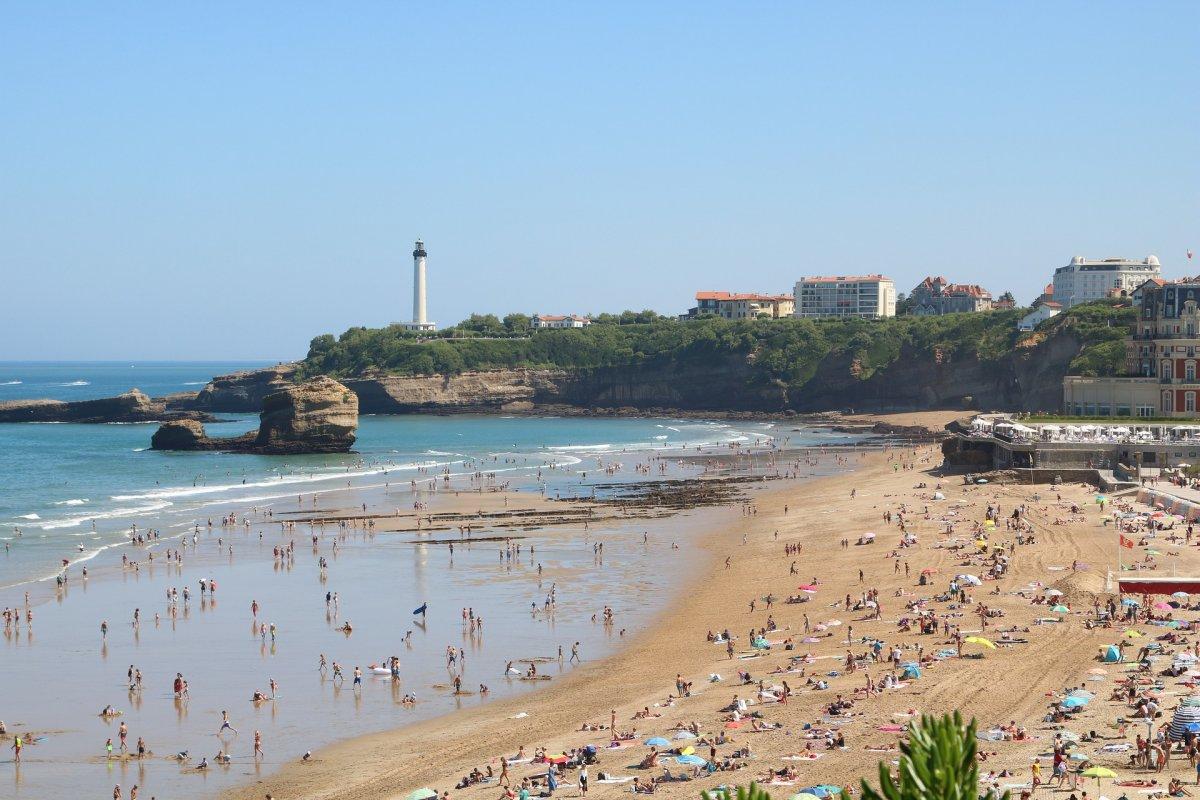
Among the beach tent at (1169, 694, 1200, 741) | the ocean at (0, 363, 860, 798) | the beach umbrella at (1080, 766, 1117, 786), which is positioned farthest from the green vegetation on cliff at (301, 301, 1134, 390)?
the beach umbrella at (1080, 766, 1117, 786)

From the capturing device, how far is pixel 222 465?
85062 millimetres

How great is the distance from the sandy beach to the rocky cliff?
75.4 m

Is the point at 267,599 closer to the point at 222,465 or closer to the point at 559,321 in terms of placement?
the point at 222,465

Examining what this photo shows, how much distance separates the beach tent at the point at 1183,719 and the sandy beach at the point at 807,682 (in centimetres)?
84

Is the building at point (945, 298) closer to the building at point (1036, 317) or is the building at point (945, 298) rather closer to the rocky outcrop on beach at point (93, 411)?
the building at point (1036, 317)

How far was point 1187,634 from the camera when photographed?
29516 mm

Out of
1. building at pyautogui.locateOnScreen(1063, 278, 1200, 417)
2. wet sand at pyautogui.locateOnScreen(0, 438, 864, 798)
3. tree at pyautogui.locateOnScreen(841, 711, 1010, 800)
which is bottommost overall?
wet sand at pyautogui.locateOnScreen(0, 438, 864, 798)

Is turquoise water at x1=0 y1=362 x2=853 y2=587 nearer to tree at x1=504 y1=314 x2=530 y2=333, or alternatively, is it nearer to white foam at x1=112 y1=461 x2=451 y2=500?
white foam at x1=112 y1=461 x2=451 y2=500

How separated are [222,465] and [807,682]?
63.7 meters

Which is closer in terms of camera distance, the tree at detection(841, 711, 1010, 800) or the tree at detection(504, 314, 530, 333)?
the tree at detection(841, 711, 1010, 800)

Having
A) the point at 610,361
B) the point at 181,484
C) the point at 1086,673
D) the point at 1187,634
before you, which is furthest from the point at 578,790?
the point at 610,361

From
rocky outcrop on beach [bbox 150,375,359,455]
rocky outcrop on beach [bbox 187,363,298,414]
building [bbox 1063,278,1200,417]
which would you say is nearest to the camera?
building [bbox 1063,278,1200,417]

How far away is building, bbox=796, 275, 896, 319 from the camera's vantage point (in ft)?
598

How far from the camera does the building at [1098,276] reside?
573 ft
